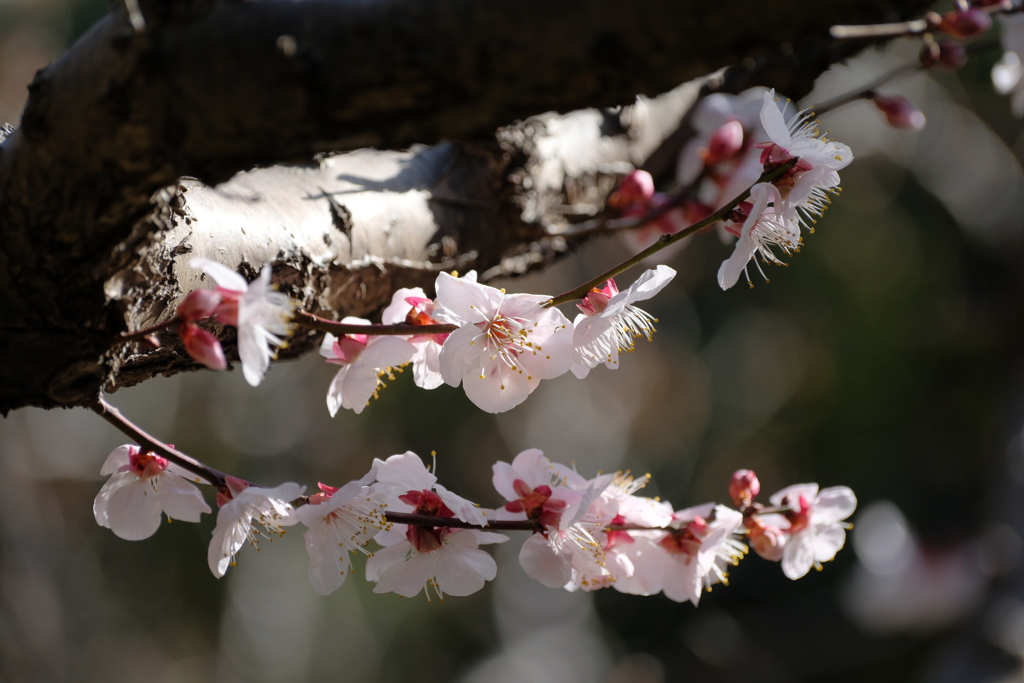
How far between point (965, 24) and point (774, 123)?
1.70 feet

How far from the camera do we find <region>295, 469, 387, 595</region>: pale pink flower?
1.55 feet

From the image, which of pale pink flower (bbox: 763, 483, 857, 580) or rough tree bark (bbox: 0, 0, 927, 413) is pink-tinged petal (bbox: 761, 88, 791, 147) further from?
pale pink flower (bbox: 763, 483, 857, 580)

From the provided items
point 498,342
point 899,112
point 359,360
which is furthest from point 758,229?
point 899,112

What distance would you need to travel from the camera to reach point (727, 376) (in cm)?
435

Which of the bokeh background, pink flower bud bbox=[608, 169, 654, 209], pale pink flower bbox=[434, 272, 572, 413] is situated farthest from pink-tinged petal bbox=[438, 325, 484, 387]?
the bokeh background

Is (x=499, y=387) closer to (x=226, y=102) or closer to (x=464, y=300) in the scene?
(x=464, y=300)

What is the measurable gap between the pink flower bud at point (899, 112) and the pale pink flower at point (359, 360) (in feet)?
2.47

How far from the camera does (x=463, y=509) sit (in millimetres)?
488

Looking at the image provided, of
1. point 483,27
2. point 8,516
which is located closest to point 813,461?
point 8,516

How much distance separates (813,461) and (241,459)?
3.37 metres

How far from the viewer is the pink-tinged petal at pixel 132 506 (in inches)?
20.1

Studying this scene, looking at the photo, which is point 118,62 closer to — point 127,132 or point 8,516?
point 127,132

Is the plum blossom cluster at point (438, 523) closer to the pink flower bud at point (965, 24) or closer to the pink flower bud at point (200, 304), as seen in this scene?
the pink flower bud at point (200, 304)

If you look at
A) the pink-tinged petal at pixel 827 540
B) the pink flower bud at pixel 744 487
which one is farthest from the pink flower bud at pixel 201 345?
the pink-tinged petal at pixel 827 540
